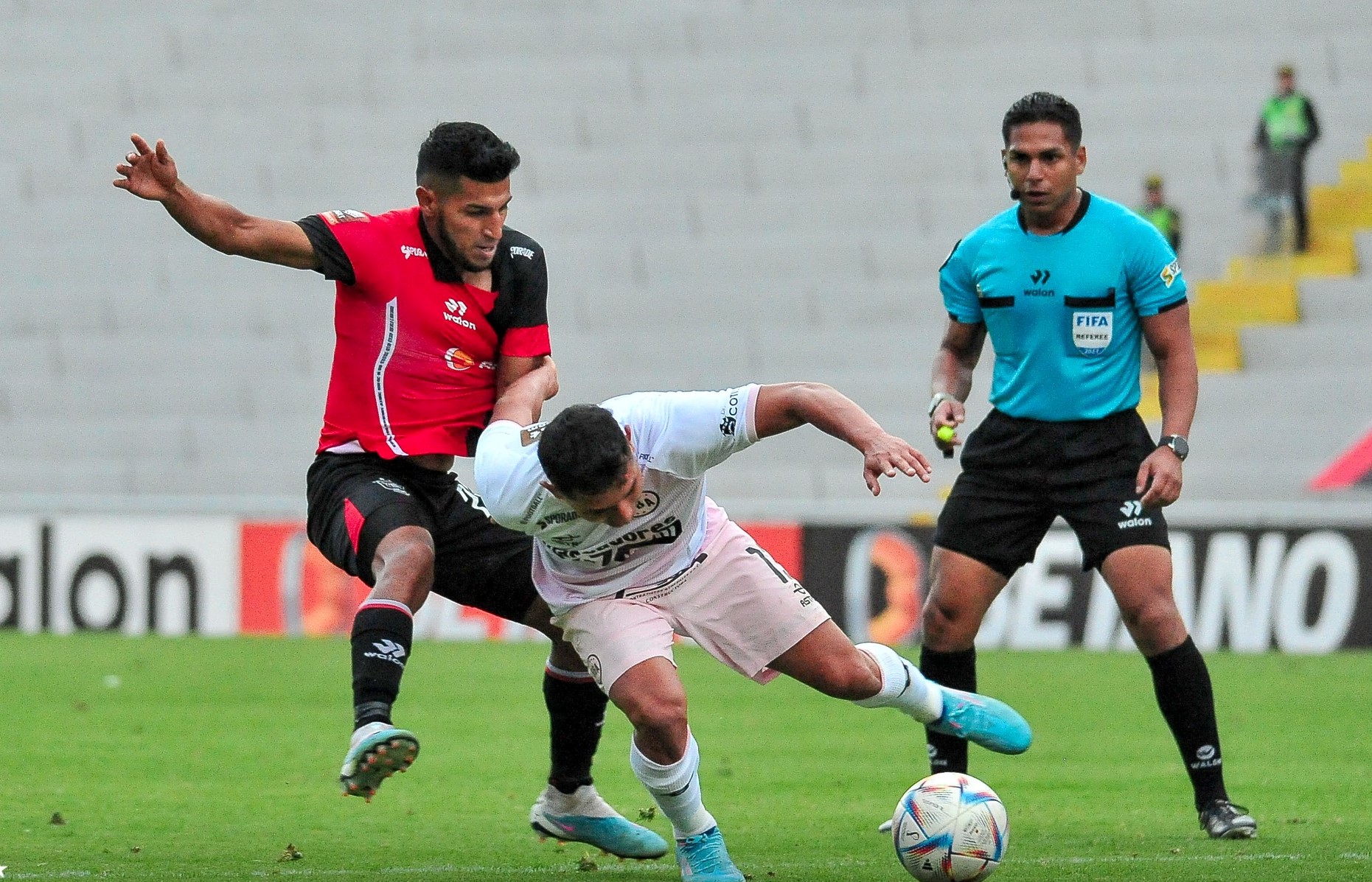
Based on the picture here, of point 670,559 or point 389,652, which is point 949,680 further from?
point 389,652

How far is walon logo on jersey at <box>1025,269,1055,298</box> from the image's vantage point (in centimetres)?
653

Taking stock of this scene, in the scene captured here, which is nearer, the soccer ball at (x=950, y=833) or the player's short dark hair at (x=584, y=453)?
the player's short dark hair at (x=584, y=453)

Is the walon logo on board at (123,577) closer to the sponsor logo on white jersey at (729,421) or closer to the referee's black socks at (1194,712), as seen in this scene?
the referee's black socks at (1194,712)

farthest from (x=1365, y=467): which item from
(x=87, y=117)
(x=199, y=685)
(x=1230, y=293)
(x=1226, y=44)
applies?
(x=87, y=117)

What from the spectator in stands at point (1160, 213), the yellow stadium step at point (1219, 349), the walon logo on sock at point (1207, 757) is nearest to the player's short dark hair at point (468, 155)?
the walon logo on sock at point (1207, 757)

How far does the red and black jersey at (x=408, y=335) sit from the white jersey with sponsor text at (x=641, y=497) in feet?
1.90

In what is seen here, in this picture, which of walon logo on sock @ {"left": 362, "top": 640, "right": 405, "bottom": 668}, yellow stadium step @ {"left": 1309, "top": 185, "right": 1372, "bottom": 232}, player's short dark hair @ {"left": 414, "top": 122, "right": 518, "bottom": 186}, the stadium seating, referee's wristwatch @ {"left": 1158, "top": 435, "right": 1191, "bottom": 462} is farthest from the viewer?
the stadium seating

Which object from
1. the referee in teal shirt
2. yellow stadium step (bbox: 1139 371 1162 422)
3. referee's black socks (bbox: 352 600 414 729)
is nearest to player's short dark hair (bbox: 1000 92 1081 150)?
the referee in teal shirt

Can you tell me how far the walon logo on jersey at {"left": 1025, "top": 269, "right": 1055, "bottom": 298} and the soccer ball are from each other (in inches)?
69.2

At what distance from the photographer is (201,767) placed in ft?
26.9

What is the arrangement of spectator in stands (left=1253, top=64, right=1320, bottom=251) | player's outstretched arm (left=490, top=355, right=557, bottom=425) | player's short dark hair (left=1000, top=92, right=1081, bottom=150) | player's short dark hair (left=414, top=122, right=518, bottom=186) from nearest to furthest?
player's short dark hair (left=414, top=122, right=518, bottom=186) < player's outstretched arm (left=490, top=355, right=557, bottom=425) < player's short dark hair (left=1000, top=92, right=1081, bottom=150) < spectator in stands (left=1253, top=64, right=1320, bottom=251)

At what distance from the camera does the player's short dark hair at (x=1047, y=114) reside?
6.39 metres

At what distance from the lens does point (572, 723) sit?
6551 mm

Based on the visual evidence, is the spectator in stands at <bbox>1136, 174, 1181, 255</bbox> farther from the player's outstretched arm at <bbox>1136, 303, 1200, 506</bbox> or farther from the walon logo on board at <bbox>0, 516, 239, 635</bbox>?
the player's outstretched arm at <bbox>1136, 303, 1200, 506</bbox>
